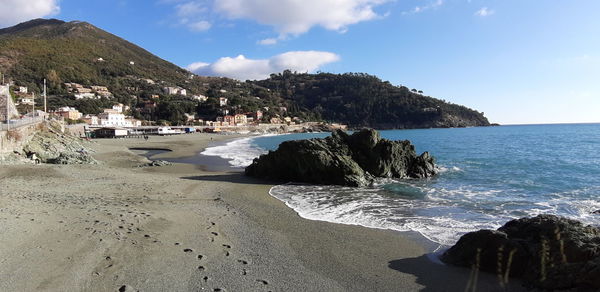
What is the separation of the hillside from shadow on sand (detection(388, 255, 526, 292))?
11123 centimetres

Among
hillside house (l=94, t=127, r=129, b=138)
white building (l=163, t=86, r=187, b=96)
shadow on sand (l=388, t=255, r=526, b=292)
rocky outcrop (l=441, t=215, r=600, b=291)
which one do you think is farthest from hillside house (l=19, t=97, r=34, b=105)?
rocky outcrop (l=441, t=215, r=600, b=291)

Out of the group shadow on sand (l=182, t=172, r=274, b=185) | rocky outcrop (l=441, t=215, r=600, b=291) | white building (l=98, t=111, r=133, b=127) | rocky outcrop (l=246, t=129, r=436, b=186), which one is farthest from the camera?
white building (l=98, t=111, r=133, b=127)

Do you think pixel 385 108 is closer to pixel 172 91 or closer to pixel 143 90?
pixel 172 91

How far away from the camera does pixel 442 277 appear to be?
20.5 ft

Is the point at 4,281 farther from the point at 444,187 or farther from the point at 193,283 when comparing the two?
the point at 444,187

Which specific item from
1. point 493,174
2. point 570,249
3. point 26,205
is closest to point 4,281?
point 26,205

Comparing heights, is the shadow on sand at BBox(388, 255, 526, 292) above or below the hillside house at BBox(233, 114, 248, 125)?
below

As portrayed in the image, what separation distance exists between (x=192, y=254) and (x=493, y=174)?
21419mm

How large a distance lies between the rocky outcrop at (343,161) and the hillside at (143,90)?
98236 millimetres

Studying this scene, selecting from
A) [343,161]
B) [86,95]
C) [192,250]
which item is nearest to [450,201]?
[343,161]

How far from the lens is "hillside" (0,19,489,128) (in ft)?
391

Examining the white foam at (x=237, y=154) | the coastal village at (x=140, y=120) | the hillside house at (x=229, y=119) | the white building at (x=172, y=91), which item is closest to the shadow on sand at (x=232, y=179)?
the white foam at (x=237, y=154)

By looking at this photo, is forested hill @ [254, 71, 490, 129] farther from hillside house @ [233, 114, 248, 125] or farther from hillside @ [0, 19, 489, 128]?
hillside house @ [233, 114, 248, 125]

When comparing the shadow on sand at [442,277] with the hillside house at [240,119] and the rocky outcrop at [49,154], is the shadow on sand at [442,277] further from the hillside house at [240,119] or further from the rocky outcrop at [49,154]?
the hillside house at [240,119]
